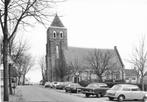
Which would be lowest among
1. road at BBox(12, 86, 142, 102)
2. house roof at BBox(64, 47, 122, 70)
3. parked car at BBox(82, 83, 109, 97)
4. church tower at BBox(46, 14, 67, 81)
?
road at BBox(12, 86, 142, 102)

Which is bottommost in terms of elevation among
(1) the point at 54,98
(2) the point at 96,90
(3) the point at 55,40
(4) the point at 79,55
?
(1) the point at 54,98

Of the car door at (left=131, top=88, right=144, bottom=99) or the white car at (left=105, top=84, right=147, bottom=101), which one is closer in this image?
the white car at (left=105, top=84, right=147, bottom=101)

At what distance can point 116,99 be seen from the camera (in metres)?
26.7

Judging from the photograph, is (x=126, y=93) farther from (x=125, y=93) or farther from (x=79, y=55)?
(x=79, y=55)

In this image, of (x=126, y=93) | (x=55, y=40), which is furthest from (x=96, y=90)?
(x=55, y=40)

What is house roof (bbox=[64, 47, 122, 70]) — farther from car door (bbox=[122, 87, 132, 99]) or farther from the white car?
car door (bbox=[122, 87, 132, 99])

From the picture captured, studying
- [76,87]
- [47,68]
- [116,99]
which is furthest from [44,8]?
[47,68]

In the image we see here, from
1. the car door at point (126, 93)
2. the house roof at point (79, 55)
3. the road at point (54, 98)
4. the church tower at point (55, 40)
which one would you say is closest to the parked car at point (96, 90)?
the road at point (54, 98)

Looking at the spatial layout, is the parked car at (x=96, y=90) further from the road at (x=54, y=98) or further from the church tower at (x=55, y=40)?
the church tower at (x=55, y=40)

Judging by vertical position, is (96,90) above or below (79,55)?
below

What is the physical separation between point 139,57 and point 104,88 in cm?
1100

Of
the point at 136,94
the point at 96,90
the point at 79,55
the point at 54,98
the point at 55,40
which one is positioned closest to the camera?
the point at 136,94

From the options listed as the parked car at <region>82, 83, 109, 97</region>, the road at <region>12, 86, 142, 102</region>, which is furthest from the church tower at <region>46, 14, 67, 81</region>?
the parked car at <region>82, 83, 109, 97</region>

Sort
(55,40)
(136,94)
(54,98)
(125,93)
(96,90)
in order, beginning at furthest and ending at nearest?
1. (55,40)
2. (96,90)
3. (54,98)
4. (136,94)
5. (125,93)
